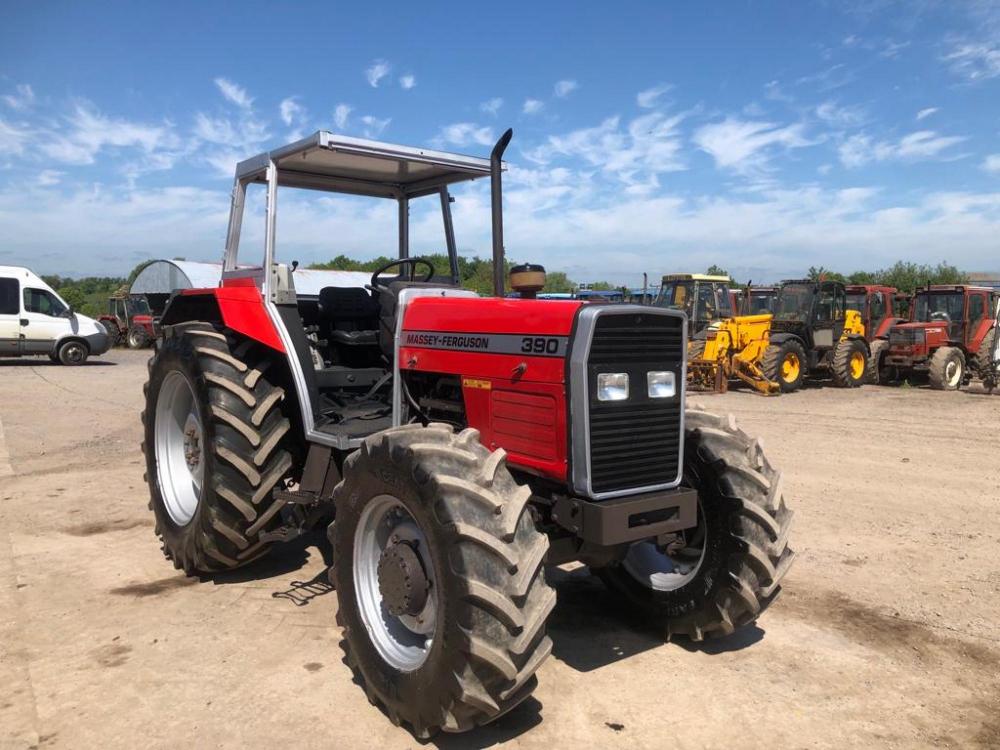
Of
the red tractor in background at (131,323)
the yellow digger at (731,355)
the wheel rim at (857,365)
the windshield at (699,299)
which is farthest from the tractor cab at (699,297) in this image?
the red tractor in background at (131,323)

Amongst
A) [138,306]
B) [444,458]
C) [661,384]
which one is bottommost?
[444,458]

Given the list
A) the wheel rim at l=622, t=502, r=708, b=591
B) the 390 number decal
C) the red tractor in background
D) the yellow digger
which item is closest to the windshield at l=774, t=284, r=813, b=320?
the yellow digger

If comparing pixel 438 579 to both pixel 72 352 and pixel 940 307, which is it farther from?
pixel 72 352

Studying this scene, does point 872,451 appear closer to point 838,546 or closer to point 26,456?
point 838,546

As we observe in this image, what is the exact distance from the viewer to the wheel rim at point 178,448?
5180mm

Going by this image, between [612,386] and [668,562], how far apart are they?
1445 mm

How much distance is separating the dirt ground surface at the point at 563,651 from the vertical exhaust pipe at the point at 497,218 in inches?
73.5

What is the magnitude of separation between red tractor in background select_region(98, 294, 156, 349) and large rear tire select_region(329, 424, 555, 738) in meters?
26.5

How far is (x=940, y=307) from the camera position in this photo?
58.0ft

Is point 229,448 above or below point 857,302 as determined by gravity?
below

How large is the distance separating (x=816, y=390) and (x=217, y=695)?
15.2 meters

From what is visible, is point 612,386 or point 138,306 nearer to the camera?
point 612,386

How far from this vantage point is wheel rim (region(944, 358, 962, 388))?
16422mm

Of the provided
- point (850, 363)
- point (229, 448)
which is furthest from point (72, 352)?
point (850, 363)
